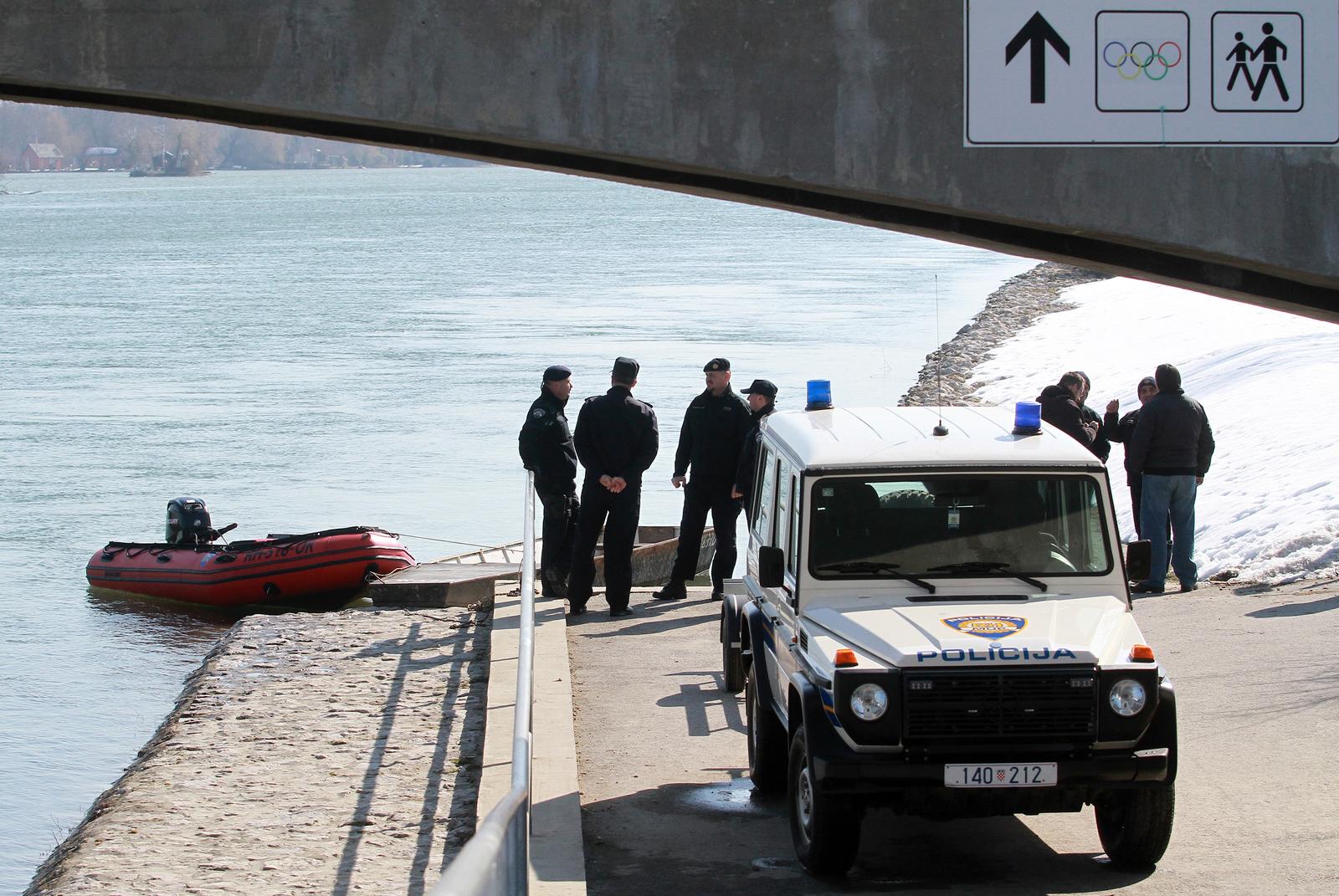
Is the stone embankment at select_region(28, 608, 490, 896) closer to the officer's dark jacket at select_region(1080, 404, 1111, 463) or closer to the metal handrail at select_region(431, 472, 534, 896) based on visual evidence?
the metal handrail at select_region(431, 472, 534, 896)

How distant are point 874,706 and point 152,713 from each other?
15.1 meters

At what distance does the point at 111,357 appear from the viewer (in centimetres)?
5375

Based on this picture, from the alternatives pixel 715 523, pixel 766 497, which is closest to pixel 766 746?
pixel 766 497

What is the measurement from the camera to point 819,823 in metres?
6.89

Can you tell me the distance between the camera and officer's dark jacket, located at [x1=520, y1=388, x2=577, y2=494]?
1318cm

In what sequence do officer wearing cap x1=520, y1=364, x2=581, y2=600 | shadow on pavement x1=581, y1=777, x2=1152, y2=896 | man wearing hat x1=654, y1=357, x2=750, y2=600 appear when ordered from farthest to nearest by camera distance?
man wearing hat x1=654, y1=357, x2=750, y2=600, officer wearing cap x1=520, y1=364, x2=581, y2=600, shadow on pavement x1=581, y1=777, x2=1152, y2=896

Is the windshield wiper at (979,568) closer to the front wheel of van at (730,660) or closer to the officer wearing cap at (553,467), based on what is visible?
the front wheel of van at (730,660)

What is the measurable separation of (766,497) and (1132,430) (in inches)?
253

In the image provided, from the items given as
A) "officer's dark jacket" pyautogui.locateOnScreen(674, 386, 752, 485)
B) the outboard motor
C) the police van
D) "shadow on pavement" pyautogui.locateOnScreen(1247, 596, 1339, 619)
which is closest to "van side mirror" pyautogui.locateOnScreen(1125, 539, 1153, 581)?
the police van

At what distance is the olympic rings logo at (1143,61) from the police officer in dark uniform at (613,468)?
6.61 meters

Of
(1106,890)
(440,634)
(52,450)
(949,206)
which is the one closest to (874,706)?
(1106,890)

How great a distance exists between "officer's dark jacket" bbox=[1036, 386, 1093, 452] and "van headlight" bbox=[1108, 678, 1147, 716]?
6.74 metres

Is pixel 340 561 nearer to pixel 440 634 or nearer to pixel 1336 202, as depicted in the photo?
pixel 440 634

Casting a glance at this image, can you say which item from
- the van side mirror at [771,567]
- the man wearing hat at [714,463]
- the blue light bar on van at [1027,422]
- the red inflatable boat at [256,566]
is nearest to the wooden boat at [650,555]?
the red inflatable boat at [256,566]
